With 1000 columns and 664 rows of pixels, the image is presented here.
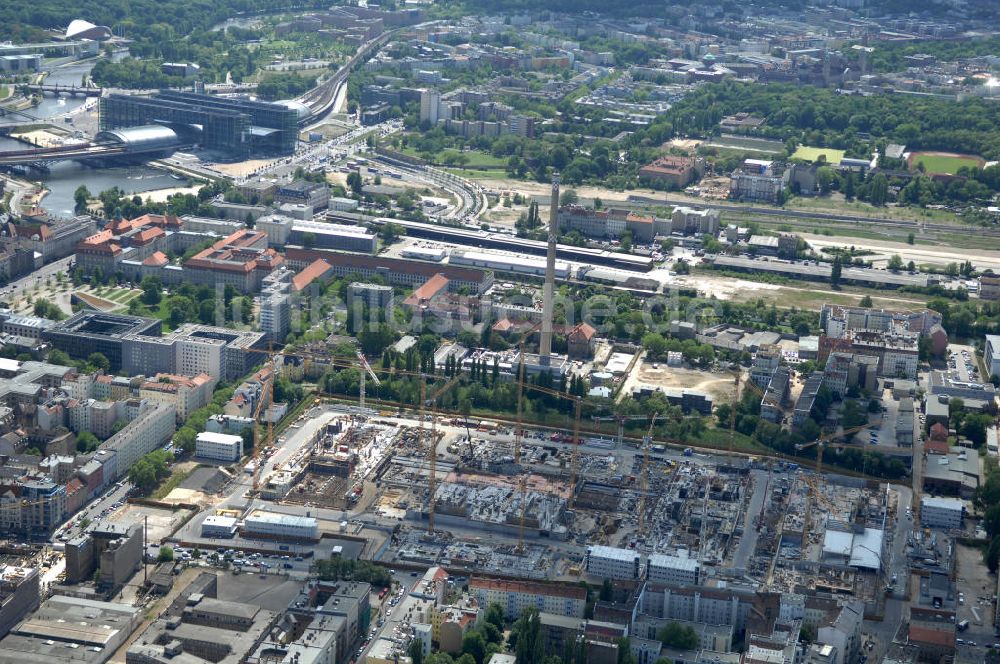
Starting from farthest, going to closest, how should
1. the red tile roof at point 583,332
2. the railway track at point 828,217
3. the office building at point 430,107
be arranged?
the office building at point 430,107
the railway track at point 828,217
the red tile roof at point 583,332

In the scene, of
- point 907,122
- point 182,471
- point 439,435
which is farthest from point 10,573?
point 907,122

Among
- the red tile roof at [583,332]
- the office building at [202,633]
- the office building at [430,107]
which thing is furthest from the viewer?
the office building at [430,107]

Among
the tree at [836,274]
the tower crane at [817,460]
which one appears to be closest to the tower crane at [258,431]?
the tower crane at [817,460]

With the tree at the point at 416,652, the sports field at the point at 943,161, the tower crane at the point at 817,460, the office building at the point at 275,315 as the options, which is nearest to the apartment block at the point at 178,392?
the office building at the point at 275,315

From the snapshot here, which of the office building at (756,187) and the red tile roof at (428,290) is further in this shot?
the office building at (756,187)

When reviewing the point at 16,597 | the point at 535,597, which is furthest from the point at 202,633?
the point at 535,597

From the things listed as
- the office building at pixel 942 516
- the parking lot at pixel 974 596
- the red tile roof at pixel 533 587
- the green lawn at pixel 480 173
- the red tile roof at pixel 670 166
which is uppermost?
the red tile roof at pixel 670 166

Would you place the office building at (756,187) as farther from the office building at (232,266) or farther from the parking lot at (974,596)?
the parking lot at (974,596)

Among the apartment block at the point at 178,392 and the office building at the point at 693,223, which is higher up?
the office building at the point at 693,223
